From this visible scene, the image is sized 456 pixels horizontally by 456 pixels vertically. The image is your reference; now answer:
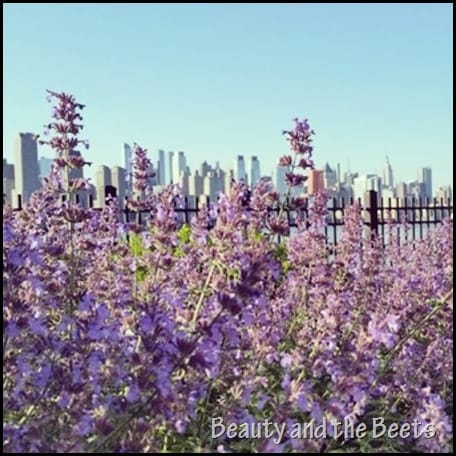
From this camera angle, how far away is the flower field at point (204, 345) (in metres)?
2.10

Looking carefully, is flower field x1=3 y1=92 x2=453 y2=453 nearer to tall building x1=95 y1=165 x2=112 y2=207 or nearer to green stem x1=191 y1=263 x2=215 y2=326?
green stem x1=191 y1=263 x2=215 y2=326

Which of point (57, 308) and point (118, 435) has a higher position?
point (57, 308)

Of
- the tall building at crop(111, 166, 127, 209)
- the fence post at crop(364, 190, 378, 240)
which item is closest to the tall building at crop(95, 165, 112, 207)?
the tall building at crop(111, 166, 127, 209)

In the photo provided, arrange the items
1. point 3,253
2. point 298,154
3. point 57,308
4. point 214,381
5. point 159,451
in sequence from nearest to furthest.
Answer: point 159,451 → point 3,253 → point 214,381 → point 57,308 → point 298,154

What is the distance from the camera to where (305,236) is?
3.75 metres

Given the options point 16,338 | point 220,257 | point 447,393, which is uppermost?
point 220,257

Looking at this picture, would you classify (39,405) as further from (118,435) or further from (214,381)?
(214,381)

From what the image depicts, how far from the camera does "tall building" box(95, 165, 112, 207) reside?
8777 millimetres

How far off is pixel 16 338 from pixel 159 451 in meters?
0.65

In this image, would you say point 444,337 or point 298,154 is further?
point 298,154

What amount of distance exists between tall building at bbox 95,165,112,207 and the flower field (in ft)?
16.8

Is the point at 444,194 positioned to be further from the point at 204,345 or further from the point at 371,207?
the point at 204,345

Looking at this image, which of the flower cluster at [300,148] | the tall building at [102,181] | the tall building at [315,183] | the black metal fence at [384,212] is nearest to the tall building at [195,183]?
the black metal fence at [384,212]

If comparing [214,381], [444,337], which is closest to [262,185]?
[214,381]
